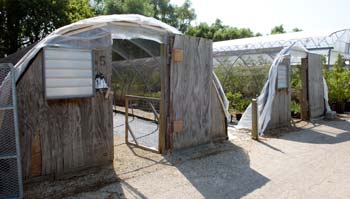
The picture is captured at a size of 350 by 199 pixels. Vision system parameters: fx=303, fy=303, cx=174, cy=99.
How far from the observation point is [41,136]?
410 cm

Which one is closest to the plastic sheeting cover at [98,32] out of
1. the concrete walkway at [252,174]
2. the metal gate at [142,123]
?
the metal gate at [142,123]

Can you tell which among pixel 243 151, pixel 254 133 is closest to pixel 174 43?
pixel 243 151

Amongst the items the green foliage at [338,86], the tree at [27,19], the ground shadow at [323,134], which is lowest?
the ground shadow at [323,134]

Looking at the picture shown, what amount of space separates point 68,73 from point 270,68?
585 cm

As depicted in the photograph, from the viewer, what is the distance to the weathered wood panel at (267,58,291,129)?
8.17m

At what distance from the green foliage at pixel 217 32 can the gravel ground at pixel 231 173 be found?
28503 mm

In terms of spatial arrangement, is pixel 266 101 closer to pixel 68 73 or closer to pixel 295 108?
pixel 295 108

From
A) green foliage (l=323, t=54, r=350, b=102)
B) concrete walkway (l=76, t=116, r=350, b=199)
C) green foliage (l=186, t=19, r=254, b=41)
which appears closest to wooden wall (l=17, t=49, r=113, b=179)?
concrete walkway (l=76, t=116, r=350, b=199)

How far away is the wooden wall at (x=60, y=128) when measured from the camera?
397 cm

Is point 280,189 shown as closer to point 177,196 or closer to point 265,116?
point 177,196

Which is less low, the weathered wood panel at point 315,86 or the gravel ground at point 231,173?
the weathered wood panel at point 315,86

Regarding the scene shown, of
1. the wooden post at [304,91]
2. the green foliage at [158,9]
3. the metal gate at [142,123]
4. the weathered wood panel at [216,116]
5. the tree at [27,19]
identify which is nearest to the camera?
the metal gate at [142,123]

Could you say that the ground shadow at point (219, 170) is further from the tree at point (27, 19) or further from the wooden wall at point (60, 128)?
the tree at point (27, 19)

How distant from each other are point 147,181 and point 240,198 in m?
1.35
